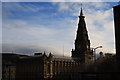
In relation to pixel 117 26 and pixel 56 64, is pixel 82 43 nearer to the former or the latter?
pixel 56 64

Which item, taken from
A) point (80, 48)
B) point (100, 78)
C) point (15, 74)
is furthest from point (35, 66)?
point (100, 78)

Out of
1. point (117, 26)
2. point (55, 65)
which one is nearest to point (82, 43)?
point (55, 65)

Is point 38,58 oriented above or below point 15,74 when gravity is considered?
above

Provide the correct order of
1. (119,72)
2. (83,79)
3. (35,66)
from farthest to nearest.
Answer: (35,66) → (83,79) → (119,72)

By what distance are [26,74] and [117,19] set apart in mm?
21630

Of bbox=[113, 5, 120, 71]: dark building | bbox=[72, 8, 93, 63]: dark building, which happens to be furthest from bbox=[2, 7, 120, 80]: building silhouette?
bbox=[113, 5, 120, 71]: dark building

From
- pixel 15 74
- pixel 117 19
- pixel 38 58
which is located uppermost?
pixel 117 19

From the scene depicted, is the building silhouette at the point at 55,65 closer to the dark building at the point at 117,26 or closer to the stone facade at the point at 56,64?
the stone facade at the point at 56,64

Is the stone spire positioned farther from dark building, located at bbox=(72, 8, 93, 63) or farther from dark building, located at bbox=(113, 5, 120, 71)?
dark building, located at bbox=(113, 5, 120, 71)

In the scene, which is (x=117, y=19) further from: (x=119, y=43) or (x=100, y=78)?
(x=100, y=78)

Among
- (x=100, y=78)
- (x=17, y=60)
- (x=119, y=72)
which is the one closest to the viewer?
(x=119, y=72)

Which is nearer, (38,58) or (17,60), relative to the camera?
(38,58)

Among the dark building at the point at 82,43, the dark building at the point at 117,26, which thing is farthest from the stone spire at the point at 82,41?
the dark building at the point at 117,26

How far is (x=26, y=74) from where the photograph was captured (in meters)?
37.4
